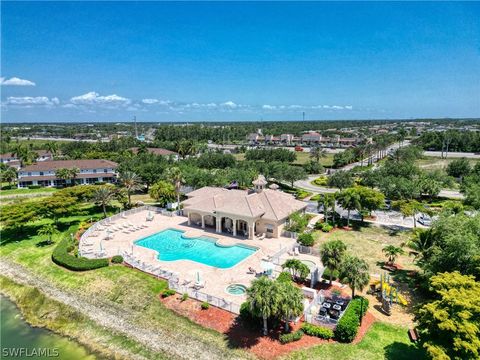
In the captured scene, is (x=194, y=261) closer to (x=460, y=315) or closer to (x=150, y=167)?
(x=460, y=315)

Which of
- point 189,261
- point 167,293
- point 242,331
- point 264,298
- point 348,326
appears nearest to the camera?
point 264,298

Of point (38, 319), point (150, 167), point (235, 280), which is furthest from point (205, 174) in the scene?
point (38, 319)

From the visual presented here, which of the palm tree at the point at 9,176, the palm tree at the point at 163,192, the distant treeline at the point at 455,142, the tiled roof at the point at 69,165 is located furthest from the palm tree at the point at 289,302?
the distant treeline at the point at 455,142

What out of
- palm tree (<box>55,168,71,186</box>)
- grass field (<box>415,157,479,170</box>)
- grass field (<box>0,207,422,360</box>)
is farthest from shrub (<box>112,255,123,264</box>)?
grass field (<box>415,157,479,170</box>)

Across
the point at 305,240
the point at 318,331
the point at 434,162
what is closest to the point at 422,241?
the point at 305,240

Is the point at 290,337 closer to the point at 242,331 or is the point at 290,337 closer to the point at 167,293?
the point at 242,331

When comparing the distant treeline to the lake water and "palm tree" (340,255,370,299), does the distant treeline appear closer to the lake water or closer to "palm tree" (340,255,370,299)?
"palm tree" (340,255,370,299)
